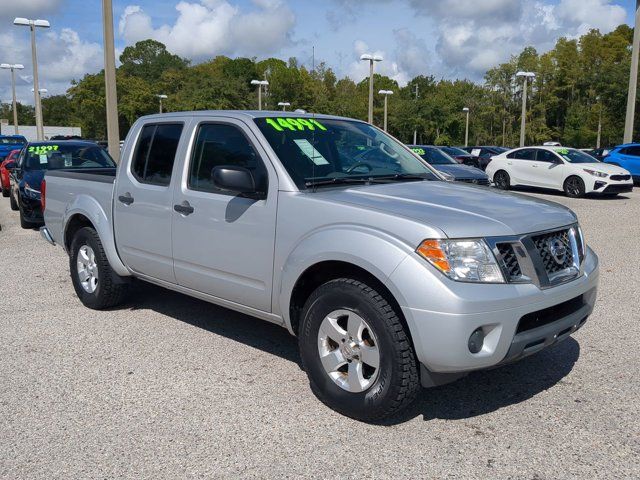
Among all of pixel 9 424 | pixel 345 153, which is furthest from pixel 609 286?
pixel 9 424

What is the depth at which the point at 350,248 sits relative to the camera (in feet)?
12.0

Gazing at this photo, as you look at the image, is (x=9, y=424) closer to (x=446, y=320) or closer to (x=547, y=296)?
(x=446, y=320)

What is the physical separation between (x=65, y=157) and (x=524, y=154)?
14.7 meters

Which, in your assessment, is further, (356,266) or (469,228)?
(356,266)

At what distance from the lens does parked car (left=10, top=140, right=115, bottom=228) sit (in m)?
11.7

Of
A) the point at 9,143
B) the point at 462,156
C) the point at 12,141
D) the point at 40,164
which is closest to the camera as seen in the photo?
the point at 40,164

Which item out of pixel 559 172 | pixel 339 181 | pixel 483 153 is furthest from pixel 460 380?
pixel 483 153

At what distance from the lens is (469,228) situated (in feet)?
11.4

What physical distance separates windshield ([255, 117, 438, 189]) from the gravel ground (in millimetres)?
1472

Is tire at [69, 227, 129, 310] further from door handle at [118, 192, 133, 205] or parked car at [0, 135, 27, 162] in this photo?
parked car at [0, 135, 27, 162]

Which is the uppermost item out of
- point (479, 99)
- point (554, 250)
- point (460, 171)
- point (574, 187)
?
point (479, 99)

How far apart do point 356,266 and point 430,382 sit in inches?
30.7

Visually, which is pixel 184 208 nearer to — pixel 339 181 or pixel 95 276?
pixel 339 181

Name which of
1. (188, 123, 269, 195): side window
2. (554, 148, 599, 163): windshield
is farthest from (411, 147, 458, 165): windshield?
(188, 123, 269, 195): side window
